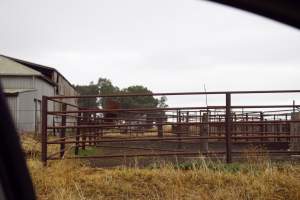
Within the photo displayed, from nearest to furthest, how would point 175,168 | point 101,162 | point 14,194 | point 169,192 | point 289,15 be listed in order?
point 289,15 < point 14,194 < point 169,192 < point 175,168 < point 101,162

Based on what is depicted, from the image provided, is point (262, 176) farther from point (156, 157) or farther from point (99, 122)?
point (99, 122)

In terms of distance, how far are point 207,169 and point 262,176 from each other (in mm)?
811

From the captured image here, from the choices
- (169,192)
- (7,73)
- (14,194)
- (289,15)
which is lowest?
(169,192)

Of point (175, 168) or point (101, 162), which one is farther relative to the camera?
point (101, 162)

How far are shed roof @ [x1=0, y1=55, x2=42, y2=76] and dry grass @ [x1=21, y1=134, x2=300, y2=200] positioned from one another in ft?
97.1

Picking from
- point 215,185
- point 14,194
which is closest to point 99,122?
point 215,185

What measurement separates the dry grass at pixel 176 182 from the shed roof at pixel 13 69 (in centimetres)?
2960

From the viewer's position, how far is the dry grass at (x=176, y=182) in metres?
6.74

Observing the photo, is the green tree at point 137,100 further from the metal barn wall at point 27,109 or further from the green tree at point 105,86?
the metal barn wall at point 27,109

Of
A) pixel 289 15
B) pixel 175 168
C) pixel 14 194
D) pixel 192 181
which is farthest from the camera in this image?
pixel 175 168

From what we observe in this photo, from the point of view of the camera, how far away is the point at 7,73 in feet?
121

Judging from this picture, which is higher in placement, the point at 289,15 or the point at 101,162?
the point at 289,15

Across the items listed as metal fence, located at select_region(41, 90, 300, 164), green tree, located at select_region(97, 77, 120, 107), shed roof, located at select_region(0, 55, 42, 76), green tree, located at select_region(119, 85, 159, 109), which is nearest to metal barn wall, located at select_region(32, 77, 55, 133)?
shed roof, located at select_region(0, 55, 42, 76)

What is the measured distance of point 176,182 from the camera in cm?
723
